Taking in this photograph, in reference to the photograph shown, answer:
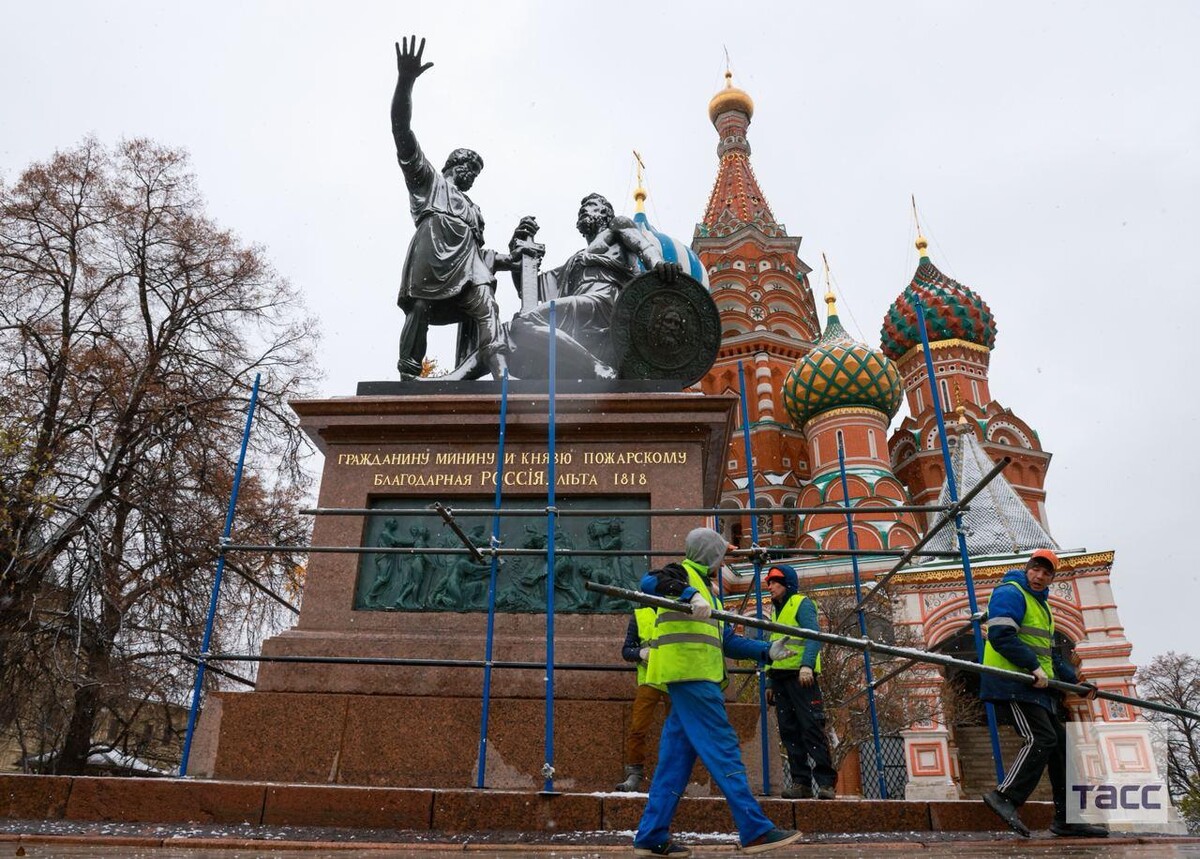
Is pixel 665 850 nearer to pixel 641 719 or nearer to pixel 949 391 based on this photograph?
pixel 641 719

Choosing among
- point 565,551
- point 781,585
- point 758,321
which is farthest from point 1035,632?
point 758,321

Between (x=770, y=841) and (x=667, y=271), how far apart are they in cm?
533

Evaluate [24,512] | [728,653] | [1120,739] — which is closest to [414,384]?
[728,653]

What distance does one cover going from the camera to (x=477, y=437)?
738cm

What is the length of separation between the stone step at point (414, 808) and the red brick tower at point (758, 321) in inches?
1156

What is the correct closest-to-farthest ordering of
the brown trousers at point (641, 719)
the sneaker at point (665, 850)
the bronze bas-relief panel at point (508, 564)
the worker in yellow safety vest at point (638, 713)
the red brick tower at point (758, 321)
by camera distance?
the sneaker at point (665, 850), the worker in yellow safety vest at point (638, 713), the brown trousers at point (641, 719), the bronze bas-relief panel at point (508, 564), the red brick tower at point (758, 321)

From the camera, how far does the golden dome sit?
179 feet

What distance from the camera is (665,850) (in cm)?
370

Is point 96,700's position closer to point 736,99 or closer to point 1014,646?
point 1014,646

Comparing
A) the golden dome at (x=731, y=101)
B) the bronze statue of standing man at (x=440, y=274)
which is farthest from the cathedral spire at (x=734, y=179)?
the bronze statue of standing man at (x=440, y=274)

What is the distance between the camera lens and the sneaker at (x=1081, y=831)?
4.50m

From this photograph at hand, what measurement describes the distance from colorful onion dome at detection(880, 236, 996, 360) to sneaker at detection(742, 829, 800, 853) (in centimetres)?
3992

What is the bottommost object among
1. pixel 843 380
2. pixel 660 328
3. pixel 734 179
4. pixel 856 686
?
pixel 856 686

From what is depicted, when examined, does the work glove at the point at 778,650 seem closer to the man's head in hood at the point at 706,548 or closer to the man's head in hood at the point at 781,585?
the man's head in hood at the point at 706,548
